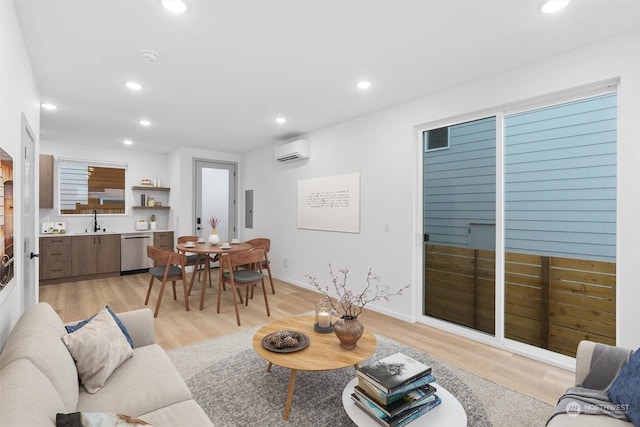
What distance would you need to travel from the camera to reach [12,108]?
202cm

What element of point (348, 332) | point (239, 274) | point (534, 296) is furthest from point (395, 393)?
point (239, 274)

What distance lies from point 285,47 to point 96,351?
2369 millimetres

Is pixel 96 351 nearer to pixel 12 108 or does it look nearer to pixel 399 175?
pixel 12 108

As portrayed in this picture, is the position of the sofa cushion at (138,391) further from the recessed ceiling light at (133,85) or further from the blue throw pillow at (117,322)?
the recessed ceiling light at (133,85)

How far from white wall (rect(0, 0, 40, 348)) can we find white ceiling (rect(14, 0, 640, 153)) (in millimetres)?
209

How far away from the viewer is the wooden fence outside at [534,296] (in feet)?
8.77

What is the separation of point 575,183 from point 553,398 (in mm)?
1712

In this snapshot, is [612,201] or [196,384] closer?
[196,384]

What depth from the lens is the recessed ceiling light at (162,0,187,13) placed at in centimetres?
193

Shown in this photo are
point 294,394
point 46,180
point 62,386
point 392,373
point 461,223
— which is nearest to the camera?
point 62,386

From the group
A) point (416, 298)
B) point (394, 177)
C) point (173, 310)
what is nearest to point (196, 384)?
point (173, 310)

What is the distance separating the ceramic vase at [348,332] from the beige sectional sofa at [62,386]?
901 millimetres

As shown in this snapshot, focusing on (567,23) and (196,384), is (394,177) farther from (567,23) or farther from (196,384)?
(196,384)

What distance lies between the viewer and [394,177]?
12.3ft
